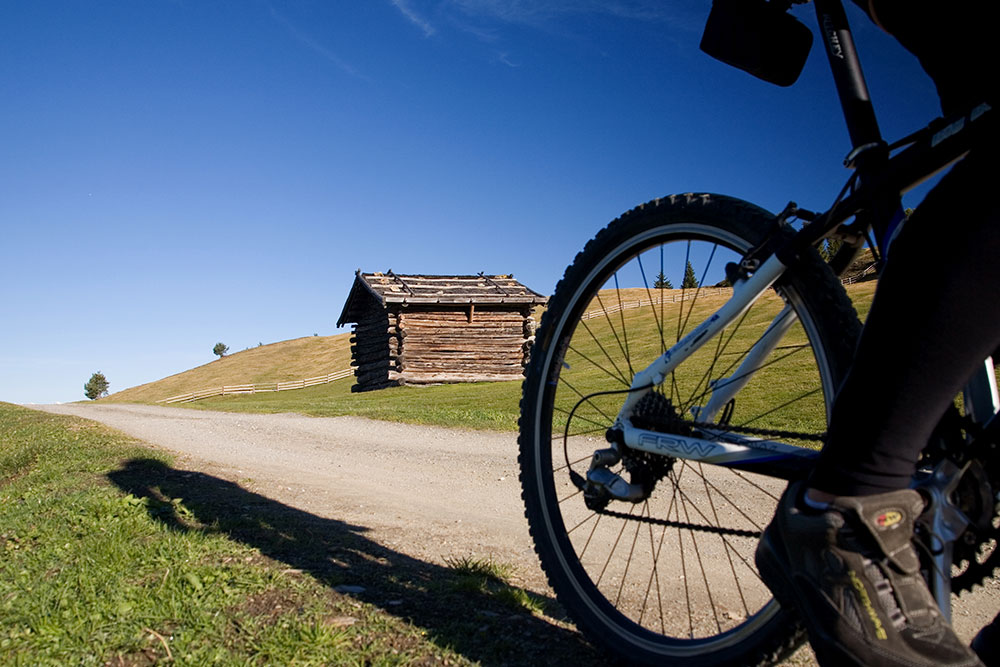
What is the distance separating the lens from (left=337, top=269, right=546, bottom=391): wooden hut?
29516 millimetres

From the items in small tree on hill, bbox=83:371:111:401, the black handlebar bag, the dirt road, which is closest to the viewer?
the black handlebar bag

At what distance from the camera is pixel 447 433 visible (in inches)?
375

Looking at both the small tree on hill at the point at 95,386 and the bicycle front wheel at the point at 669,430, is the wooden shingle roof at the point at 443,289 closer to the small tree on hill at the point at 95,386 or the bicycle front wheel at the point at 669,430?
the bicycle front wheel at the point at 669,430

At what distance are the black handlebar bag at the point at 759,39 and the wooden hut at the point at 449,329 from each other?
27.2m

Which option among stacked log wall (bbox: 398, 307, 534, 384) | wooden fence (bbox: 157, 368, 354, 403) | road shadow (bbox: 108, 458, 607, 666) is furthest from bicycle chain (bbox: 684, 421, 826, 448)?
wooden fence (bbox: 157, 368, 354, 403)

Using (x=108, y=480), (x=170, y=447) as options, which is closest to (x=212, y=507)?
(x=108, y=480)

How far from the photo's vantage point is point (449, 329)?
30453 mm

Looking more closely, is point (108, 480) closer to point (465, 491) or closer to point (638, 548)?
point (465, 491)

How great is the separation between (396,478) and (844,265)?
4.96 meters

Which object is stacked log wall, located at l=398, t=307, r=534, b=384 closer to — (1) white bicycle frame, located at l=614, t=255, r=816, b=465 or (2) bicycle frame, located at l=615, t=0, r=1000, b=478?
(1) white bicycle frame, located at l=614, t=255, r=816, b=465

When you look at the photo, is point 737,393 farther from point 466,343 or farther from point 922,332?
point 466,343

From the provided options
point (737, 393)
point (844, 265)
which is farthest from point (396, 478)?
point (844, 265)

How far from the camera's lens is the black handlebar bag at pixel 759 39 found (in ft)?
6.87

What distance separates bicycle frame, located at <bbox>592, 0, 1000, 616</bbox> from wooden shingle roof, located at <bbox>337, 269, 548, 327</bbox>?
26.9m
